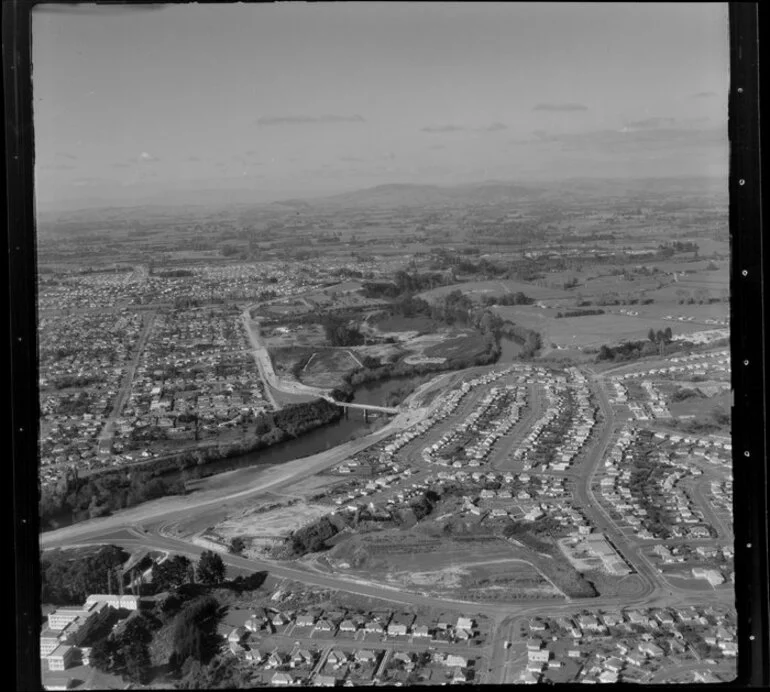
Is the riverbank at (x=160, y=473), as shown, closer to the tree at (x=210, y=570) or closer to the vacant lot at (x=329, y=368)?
the vacant lot at (x=329, y=368)

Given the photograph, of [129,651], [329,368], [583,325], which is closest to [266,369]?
[329,368]

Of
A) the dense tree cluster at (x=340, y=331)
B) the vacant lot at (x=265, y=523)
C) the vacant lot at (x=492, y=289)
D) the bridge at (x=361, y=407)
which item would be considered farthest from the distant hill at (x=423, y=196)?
the vacant lot at (x=265, y=523)

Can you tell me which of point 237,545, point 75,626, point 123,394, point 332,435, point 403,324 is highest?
point 403,324

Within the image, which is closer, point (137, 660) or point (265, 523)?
point (137, 660)

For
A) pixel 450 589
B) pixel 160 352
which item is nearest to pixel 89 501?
pixel 160 352

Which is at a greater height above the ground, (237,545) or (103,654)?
(237,545)

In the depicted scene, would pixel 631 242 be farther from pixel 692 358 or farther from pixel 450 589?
pixel 450 589

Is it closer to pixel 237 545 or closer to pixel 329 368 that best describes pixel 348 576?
→ pixel 237 545

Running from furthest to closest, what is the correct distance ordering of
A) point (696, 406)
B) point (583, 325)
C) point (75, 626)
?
point (583, 325) → point (696, 406) → point (75, 626)

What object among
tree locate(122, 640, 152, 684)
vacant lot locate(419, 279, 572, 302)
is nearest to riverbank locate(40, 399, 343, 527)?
tree locate(122, 640, 152, 684)
